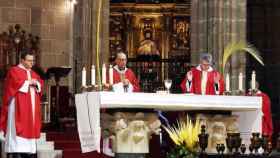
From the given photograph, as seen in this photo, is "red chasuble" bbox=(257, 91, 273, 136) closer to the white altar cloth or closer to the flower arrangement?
the white altar cloth

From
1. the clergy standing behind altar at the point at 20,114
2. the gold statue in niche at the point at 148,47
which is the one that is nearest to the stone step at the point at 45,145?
the clergy standing behind altar at the point at 20,114

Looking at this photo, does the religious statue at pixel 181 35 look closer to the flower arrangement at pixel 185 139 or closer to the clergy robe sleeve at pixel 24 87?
the clergy robe sleeve at pixel 24 87

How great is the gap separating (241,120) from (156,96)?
2071 millimetres

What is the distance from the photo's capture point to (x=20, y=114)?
14375 millimetres

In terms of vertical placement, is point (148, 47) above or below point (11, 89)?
above

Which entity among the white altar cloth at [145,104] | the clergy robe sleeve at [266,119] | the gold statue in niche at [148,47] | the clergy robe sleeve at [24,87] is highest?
the gold statue in niche at [148,47]

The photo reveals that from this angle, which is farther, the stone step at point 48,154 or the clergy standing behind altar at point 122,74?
the stone step at point 48,154

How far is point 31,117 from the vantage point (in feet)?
47.6

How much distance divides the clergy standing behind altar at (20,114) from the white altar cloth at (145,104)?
117cm

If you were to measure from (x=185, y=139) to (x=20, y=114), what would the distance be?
274 cm

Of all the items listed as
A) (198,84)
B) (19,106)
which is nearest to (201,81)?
(198,84)

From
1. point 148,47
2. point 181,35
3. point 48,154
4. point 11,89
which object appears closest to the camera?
point 11,89

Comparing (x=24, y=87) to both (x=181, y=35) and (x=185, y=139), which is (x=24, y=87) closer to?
(x=185, y=139)

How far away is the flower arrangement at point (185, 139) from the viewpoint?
1308 cm
